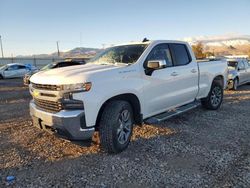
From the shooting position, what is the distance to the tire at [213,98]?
7671 mm

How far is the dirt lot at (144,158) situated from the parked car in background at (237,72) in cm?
634

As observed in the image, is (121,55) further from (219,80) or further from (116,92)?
(219,80)

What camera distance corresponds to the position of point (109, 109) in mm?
4430

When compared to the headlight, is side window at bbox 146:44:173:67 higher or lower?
higher

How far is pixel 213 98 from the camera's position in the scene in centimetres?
784

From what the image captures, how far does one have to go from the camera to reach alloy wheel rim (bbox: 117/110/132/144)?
182 inches

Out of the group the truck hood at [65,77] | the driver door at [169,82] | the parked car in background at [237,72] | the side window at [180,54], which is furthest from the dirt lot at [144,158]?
the parked car in background at [237,72]

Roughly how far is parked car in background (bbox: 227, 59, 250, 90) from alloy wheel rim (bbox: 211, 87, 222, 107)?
4.90 m

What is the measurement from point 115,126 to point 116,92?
0.56 metres

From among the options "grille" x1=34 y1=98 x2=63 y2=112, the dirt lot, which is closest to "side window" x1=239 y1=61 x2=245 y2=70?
the dirt lot

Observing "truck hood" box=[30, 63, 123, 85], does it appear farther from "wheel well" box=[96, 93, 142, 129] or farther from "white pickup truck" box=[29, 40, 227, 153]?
"wheel well" box=[96, 93, 142, 129]

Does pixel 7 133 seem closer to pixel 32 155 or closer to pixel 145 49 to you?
pixel 32 155

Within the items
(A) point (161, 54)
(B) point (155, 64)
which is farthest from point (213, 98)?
(B) point (155, 64)

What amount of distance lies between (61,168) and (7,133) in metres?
2.46
